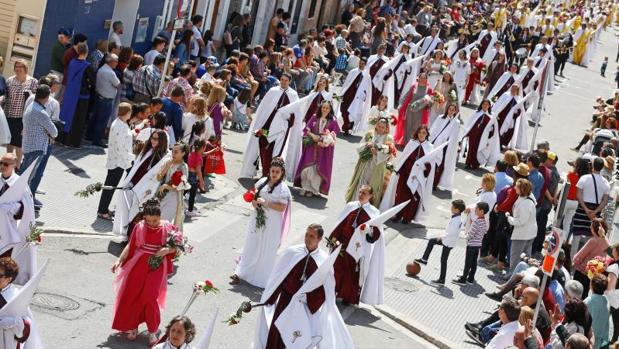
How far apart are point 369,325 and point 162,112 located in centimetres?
448

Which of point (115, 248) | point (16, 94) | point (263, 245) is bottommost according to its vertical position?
point (115, 248)

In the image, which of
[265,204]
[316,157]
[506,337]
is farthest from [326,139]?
[506,337]

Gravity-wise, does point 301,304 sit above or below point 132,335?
above

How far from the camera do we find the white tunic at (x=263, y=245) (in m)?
17.5

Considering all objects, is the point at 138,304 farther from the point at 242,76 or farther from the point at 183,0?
the point at 242,76

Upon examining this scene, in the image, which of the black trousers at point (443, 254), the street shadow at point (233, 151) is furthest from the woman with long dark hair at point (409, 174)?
the street shadow at point (233, 151)

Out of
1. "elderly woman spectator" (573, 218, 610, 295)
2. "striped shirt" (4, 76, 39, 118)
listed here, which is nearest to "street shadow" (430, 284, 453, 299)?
"elderly woman spectator" (573, 218, 610, 295)

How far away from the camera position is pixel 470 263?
19.6 metres

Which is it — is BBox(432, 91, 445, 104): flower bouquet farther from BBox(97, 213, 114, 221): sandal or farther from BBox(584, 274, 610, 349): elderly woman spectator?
BBox(584, 274, 610, 349): elderly woman spectator

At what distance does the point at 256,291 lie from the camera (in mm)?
17344

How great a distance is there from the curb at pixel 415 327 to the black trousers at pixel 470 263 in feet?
6.54

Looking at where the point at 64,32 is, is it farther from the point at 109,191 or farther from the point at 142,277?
the point at 142,277

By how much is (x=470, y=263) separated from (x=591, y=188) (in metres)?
2.84

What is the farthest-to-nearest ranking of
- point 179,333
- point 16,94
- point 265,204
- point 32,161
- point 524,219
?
point 524,219 → point 16,94 → point 32,161 → point 265,204 → point 179,333
